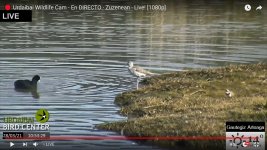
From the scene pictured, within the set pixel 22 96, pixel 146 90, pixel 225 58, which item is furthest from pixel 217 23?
pixel 22 96

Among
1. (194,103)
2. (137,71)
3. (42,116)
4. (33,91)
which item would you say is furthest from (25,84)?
(42,116)

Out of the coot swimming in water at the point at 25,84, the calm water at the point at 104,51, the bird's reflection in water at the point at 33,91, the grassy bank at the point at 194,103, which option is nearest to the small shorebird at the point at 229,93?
the grassy bank at the point at 194,103

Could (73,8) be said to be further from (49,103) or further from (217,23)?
(217,23)

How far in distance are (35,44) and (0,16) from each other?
12.3 metres

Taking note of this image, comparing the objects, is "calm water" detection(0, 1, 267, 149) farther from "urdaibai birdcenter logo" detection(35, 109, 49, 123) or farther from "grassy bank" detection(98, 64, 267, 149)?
"urdaibai birdcenter logo" detection(35, 109, 49, 123)

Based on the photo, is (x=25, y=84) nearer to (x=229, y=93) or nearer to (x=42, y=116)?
(x=229, y=93)
